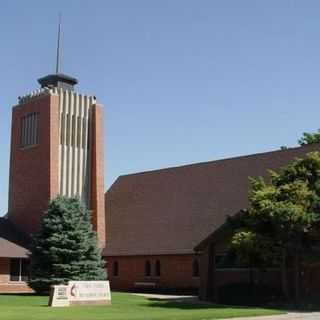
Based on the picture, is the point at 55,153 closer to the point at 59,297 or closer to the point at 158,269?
the point at 158,269

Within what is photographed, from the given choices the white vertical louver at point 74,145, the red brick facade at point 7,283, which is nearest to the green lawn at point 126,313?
the red brick facade at point 7,283

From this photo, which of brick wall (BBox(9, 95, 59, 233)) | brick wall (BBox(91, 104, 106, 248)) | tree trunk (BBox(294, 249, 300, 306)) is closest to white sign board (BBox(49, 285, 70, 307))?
tree trunk (BBox(294, 249, 300, 306))

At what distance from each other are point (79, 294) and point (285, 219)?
393 inches

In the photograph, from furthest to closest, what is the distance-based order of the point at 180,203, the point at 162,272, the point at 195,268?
the point at 180,203
the point at 162,272
the point at 195,268

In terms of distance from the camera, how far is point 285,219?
30.5m

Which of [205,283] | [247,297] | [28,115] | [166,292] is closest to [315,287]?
[247,297]

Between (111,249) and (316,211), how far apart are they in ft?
72.4

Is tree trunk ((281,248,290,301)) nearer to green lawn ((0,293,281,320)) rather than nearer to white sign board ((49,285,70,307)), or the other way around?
green lawn ((0,293,281,320))

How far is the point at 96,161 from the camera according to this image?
51.9 metres

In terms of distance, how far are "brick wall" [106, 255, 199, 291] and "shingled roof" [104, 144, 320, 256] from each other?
828 mm

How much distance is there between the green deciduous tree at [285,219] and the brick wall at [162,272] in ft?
40.9

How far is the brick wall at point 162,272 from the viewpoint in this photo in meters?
45.1

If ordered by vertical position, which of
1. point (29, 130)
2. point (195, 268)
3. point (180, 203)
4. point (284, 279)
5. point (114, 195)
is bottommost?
point (284, 279)

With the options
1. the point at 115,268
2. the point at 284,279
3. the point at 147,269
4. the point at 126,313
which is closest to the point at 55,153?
the point at 115,268
